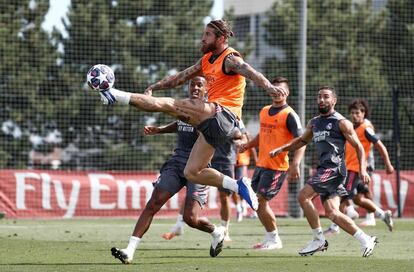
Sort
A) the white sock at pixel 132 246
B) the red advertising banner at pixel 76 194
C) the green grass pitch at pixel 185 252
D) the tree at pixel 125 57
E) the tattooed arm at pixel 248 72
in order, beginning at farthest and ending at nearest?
the tree at pixel 125 57 < the red advertising banner at pixel 76 194 < the white sock at pixel 132 246 < the tattooed arm at pixel 248 72 < the green grass pitch at pixel 185 252

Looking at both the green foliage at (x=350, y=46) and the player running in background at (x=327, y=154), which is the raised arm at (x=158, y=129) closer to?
the player running in background at (x=327, y=154)

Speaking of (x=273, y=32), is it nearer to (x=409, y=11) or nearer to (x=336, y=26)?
(x=336, y=26)

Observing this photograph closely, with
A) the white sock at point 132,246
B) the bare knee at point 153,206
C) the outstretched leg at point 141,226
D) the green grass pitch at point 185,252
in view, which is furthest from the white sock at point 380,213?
the white sock at point 132,246

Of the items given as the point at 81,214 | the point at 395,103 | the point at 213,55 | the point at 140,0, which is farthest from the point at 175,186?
the point at 140,0

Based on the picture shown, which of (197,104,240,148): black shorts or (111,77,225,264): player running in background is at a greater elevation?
(197,104,240,148): black shorts

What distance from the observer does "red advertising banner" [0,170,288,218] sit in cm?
2470

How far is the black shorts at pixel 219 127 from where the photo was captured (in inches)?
430

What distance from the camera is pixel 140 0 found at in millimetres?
36812

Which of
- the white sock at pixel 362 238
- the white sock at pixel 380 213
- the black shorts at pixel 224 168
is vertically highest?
the black shorts at pixel 224 168

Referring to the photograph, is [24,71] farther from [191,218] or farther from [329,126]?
[191,218]

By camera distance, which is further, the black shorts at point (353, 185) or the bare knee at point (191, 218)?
the black shorts at point (353, 185)

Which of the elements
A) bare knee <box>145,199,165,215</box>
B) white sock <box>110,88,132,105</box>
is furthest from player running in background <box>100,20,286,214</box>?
bare knee <box>145,199,165,215</box>

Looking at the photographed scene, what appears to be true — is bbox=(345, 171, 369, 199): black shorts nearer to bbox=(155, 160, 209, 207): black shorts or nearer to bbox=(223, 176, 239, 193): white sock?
bbox=(155, 160, 209, 207): black shorts

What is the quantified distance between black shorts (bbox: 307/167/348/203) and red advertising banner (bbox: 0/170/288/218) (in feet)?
40.9
